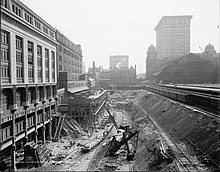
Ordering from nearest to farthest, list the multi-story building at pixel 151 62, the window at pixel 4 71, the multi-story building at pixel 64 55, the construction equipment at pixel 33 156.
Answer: the window at pixel 4 71 < the construction equipment at pixel 33 156 < the multi-story building at pixel 64 55 < the multi-story building at pixel 151 62

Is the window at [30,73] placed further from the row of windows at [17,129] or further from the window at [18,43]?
the row of windows at [17,129]

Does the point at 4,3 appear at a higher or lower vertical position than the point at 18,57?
higher

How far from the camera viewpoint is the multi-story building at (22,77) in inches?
850

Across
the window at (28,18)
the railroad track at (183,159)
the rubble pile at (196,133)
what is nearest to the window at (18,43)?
the window at (28,18)

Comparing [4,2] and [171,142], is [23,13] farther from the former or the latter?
[171,142]

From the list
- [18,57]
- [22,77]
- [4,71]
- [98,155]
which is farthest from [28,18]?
[98,155]

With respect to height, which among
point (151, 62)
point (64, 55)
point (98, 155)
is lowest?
point (98, 155)

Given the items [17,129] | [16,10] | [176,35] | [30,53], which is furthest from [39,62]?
[176,35]

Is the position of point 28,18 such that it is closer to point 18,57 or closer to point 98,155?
point 18,57

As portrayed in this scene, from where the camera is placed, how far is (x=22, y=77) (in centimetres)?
2538

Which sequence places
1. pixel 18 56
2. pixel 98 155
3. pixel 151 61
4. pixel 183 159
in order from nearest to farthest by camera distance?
1. pixel 183 159
2. pixel 18 56
3. pixel 98 155
4. pixel 151 61

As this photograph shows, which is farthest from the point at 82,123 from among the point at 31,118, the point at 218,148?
the point at 218,148

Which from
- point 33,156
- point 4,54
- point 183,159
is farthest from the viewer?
point 33,156

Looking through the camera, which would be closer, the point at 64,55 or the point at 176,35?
the point at 64,55
